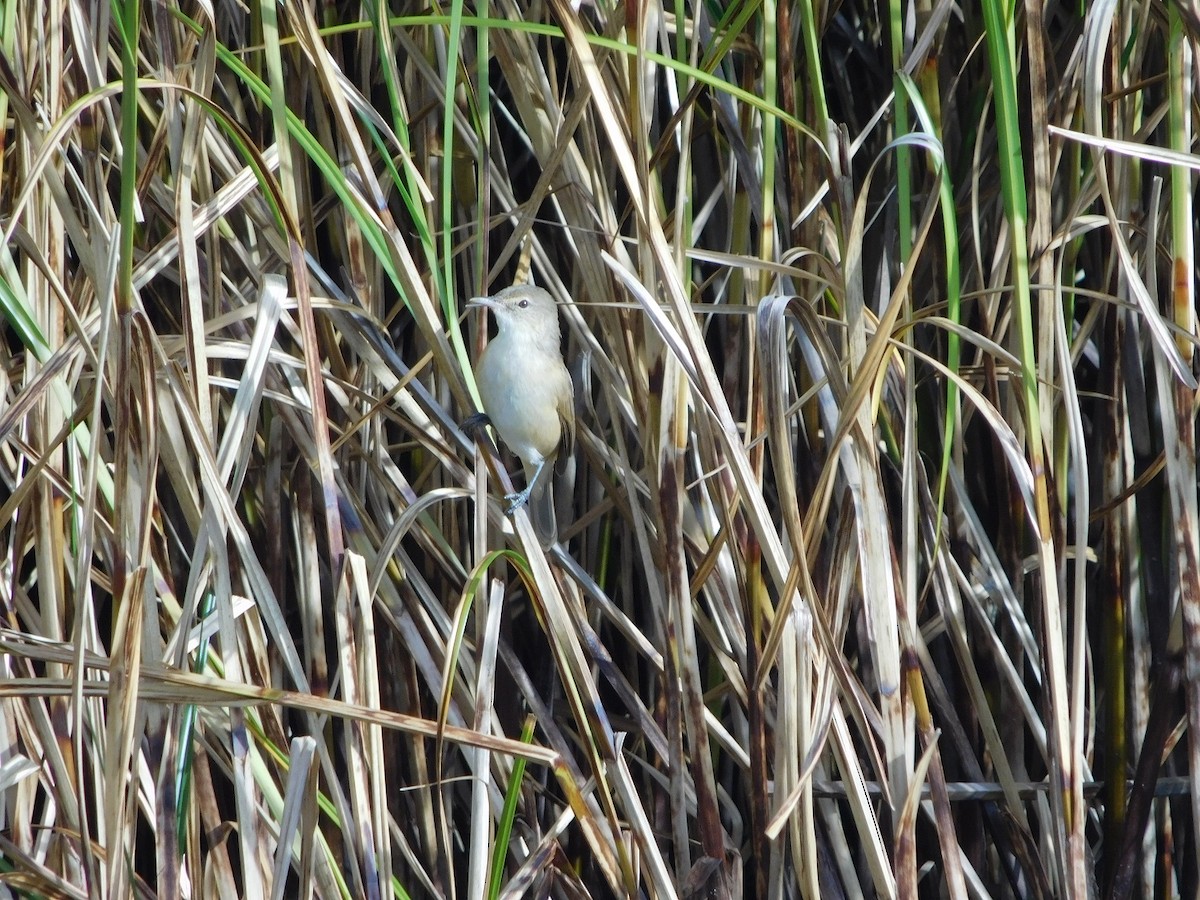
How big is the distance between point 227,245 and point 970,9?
1.26m

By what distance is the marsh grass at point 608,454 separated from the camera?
55.4 inches

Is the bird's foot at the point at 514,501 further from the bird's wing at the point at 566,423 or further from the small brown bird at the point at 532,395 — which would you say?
the bird's wing at the point at 566,423

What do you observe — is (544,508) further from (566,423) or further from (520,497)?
(566,423)

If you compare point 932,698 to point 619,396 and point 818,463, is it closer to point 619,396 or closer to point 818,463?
point 818,463

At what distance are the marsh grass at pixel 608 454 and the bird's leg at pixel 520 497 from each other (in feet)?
0.18

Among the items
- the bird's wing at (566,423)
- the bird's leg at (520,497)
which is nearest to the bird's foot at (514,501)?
the bird's leg at (520,497)

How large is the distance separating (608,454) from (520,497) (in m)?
0.31

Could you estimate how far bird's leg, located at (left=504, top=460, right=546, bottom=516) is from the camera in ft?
5.39

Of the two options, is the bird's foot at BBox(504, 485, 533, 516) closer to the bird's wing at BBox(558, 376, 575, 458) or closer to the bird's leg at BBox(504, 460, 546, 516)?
the bird's leg at BBox(504, 460, 546, 516)

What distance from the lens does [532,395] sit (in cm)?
223

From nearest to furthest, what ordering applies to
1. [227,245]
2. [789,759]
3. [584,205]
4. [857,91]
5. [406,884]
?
[789,759], [584,205], [227,245], [406,884], [857,91]

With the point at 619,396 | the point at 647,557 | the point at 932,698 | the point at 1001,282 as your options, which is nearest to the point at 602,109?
the point at 619,396

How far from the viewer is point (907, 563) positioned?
1617 millimetres

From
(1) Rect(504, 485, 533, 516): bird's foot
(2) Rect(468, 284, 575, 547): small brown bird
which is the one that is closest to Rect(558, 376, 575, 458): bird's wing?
(2) Rect(468, 284, 575, 547): small brown bird
